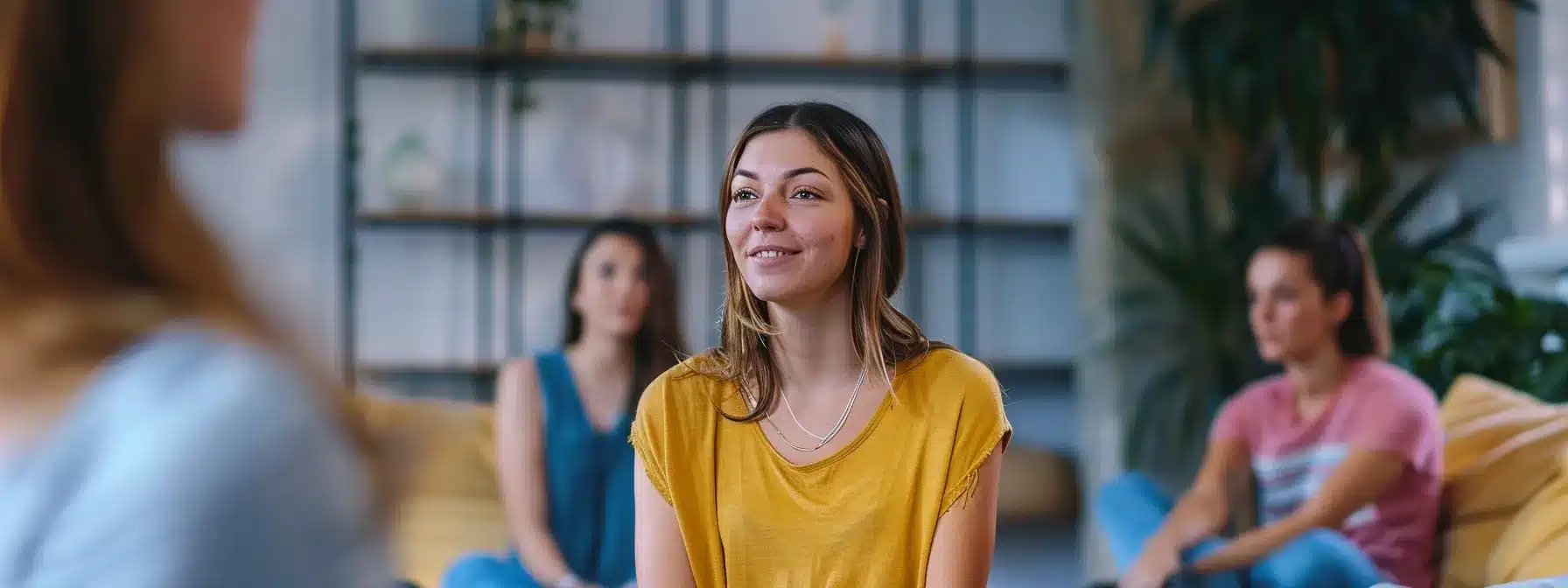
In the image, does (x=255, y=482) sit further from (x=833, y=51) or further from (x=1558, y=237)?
(x=833, y=51)

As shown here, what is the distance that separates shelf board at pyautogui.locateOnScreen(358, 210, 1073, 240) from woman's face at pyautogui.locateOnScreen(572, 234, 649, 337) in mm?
1688

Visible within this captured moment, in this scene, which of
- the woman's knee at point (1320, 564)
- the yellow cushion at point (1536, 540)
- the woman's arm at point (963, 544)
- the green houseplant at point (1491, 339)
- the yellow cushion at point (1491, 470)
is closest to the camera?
the woman's arm at point (963, 544)

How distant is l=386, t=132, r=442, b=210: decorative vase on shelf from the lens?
4.23 m

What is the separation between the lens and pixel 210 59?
1.31 ft

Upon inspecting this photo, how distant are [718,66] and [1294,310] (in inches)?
98.2

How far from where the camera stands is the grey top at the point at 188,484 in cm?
36

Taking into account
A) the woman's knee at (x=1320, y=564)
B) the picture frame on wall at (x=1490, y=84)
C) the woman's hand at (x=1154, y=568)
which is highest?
the picture frame on wall at (x=1490, y=84)

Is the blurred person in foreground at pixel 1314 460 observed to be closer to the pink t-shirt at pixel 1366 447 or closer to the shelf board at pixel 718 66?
the pink t-shirt at pixel 1366 447

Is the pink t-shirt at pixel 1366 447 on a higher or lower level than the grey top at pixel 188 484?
lower

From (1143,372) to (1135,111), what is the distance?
2.77 feet

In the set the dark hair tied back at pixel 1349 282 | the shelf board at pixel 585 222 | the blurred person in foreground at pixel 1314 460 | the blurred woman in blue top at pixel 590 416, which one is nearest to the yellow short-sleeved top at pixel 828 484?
the blurred person in foreground at pixel 1314 460

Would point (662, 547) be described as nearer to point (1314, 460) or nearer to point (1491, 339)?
point (1314, 460)

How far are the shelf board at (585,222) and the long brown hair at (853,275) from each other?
2918 millimetres

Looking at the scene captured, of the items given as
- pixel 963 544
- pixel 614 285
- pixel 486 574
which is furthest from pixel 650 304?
pixel 963 544
